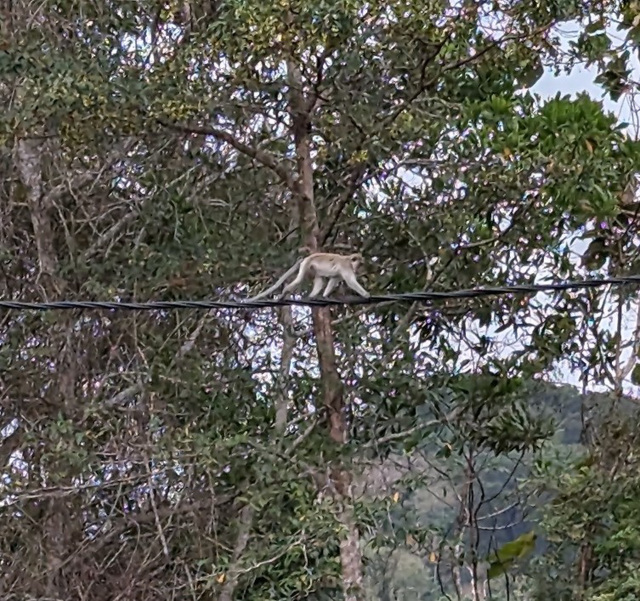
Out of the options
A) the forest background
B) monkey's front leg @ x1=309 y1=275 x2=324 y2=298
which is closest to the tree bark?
the forest background

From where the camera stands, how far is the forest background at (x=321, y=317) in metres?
3.98

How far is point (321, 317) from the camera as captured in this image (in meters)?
4.27

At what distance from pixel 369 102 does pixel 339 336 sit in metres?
1.03

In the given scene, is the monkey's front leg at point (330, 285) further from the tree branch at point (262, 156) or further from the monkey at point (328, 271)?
the tree branch at point (262, 156)

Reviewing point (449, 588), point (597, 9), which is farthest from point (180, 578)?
point (597, 9)

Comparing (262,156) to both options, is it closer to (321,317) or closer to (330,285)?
(321,317)

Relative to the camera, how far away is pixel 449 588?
16.0ft

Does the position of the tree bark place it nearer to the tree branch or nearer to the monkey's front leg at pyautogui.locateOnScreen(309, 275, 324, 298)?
the tree branch

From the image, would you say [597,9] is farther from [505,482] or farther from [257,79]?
[505,482]

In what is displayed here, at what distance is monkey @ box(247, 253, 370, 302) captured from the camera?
335 cm

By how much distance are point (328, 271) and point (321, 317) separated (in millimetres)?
881

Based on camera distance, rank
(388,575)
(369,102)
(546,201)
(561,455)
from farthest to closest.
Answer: (388,575)
(561,455)
(369,102)
(546,201)

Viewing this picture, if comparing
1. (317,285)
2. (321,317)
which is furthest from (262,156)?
(317,285)

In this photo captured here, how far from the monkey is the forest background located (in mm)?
746
